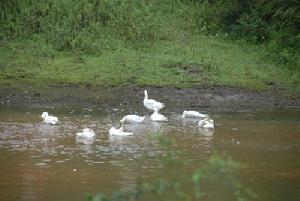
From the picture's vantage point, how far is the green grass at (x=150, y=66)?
70.5 ft

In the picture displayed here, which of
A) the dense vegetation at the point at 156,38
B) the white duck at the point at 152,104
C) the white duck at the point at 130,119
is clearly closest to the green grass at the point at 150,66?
the dense vegetation at the point at 156,38

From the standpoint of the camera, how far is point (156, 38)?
25562 millimetres

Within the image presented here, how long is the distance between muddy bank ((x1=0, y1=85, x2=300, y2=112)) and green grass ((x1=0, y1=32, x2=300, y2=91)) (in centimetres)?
54

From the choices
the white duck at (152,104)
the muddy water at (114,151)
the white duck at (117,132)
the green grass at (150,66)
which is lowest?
the muddy water at (114,151)

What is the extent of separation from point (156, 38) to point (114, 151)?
13351 mm

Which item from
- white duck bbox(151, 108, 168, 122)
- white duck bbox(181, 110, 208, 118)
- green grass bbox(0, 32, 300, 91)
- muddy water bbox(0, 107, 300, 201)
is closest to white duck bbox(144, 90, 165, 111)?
muddy water bbox(0, 107, 300, 201)

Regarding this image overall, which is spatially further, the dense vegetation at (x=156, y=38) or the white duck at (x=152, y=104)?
the dense vegetation at (x=156, y=38)

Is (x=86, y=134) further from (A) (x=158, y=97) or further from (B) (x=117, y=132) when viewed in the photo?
(A) (x=158, y=97)

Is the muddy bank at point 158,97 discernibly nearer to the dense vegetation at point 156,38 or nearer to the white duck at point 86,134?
the dense vegetation at point 156,38

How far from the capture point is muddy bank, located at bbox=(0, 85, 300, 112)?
63.7ft

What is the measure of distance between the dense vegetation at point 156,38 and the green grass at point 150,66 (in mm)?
32

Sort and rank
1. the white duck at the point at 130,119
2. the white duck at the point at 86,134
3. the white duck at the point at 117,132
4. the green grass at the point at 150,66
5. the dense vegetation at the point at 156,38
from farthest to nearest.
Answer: the dense vegetation at the point at 156,38
the green grass at the point at 150,66
the white duck at the point at 130,119
the white duck at the point at 117,132
the white duck at the point at 86,134

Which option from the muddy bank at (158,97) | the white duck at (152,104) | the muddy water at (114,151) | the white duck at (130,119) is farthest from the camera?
the muddy bank at (158,97)

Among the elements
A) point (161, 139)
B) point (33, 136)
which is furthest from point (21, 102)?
point (161, 139)
